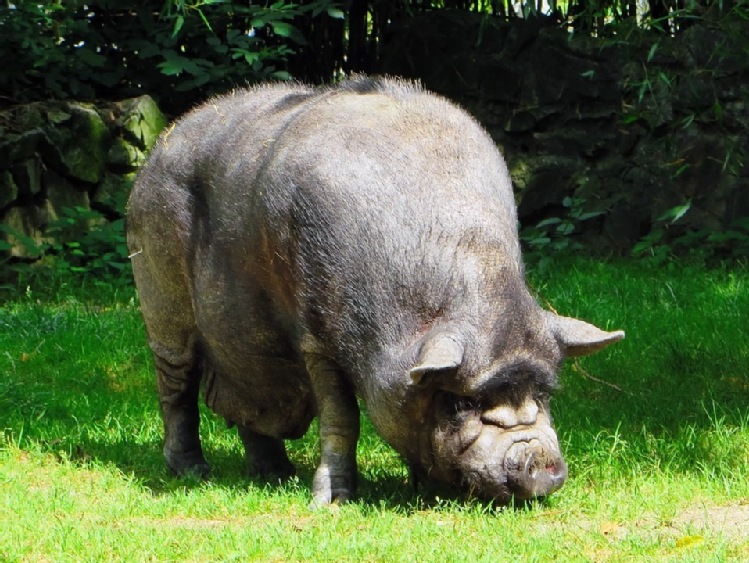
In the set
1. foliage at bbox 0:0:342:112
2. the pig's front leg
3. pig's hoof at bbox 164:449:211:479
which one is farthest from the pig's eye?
foliage at bbox 0:0:342:112

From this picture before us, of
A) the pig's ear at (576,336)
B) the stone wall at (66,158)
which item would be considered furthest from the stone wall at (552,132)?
the pig's ear at (576,336)

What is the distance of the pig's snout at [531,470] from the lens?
17.2ft

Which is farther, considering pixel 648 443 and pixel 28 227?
pixel 28 227

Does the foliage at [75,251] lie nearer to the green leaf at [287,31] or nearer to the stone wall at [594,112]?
the green leaf at [287,31]

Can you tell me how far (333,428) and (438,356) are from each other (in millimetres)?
876

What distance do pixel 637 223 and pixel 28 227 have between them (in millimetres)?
5448

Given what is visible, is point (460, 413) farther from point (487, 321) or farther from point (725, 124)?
point (725, 124)

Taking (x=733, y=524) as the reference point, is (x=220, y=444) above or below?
below

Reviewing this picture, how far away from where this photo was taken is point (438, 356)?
503cm

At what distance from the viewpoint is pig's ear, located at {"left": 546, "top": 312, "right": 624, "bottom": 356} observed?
5453mm

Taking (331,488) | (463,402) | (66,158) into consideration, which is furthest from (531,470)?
(66,158)

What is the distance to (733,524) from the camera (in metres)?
5.18

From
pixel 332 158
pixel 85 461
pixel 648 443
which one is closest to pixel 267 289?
pixel 332 158

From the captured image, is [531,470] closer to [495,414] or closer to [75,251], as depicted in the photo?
[495,414]
